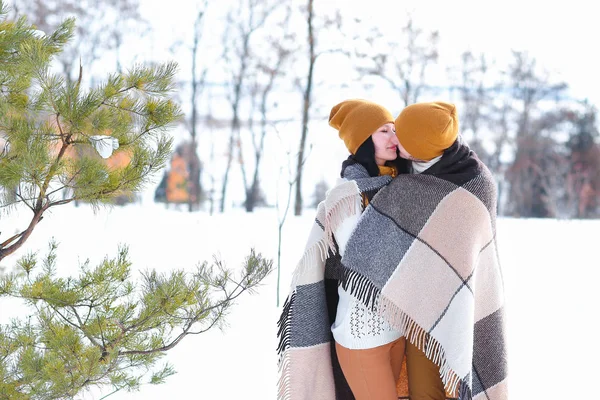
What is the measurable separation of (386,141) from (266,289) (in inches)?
153

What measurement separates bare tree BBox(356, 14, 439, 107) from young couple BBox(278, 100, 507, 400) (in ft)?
36.1

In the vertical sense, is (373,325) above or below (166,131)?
below

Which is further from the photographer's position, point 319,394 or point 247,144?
point 247,144

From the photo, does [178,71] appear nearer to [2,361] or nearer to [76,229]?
[2,361]

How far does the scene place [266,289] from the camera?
227 inches

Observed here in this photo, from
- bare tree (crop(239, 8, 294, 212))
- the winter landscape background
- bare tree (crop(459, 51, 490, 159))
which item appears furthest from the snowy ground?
bare tree (crop(459, 51, 490, 159))

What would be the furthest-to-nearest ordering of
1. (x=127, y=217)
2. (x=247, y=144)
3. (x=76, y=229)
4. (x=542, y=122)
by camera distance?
(x=542, y=122) → (x=247, y=144) → (x=127, y=217) → (x=76, y=229)

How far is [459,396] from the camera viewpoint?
6.64ft

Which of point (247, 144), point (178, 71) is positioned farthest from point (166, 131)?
point (247, 144)

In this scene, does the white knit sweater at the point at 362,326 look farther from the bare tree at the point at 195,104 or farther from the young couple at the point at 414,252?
the bare tree at the point at 195,104

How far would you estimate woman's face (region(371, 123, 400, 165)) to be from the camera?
207cm

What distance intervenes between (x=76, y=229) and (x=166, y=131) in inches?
242

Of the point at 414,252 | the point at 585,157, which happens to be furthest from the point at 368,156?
the point at 585,157

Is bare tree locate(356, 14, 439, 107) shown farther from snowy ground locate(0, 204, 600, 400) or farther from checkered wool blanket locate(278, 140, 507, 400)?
Result: checkered wool blanket locate(278, 140, 507, 400)
